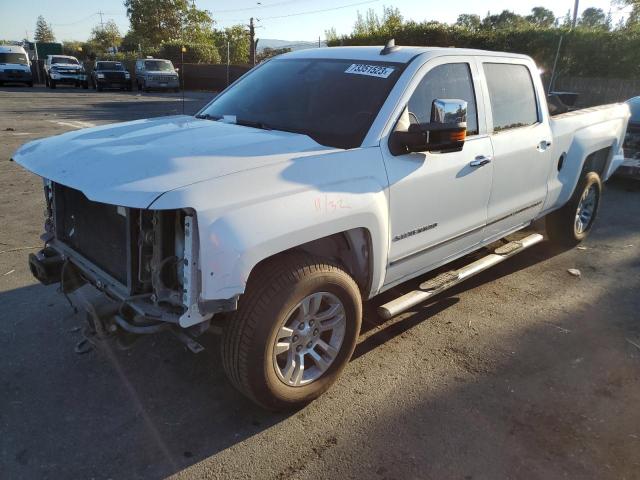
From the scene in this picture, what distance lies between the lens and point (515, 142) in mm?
4156

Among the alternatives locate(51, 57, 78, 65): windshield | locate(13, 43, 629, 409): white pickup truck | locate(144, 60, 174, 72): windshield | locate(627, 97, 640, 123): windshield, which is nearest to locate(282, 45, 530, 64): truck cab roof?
locate(13, 43, 629, 409): white pickup truck

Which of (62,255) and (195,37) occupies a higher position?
(195,37)

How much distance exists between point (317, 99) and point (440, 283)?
154 centimetres

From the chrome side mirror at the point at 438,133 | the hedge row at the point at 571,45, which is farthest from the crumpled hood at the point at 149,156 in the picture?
the hedge row at the point at 571,45

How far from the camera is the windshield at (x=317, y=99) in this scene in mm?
3287

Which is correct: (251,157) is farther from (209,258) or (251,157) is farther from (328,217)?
(209,258)

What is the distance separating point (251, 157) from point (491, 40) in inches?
808

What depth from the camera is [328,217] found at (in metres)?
2.77

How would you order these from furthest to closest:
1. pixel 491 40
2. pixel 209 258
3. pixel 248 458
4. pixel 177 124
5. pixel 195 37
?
pixel 195 37 → pixel 491 40 → pixel 177 124 → pixel 248 458 → pixel 209 258

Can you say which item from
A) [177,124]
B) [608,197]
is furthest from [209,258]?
[608,197]

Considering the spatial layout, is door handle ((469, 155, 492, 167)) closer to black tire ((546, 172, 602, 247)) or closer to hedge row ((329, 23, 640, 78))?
black tire ((546, 172, 602, 247))

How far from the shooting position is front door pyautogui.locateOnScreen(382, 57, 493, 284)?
3.25 metres

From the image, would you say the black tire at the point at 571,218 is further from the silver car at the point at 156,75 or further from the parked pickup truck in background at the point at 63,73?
the parked pickup truck in background at the point at 63,73

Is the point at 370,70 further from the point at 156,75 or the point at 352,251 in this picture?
the point at 156,75
